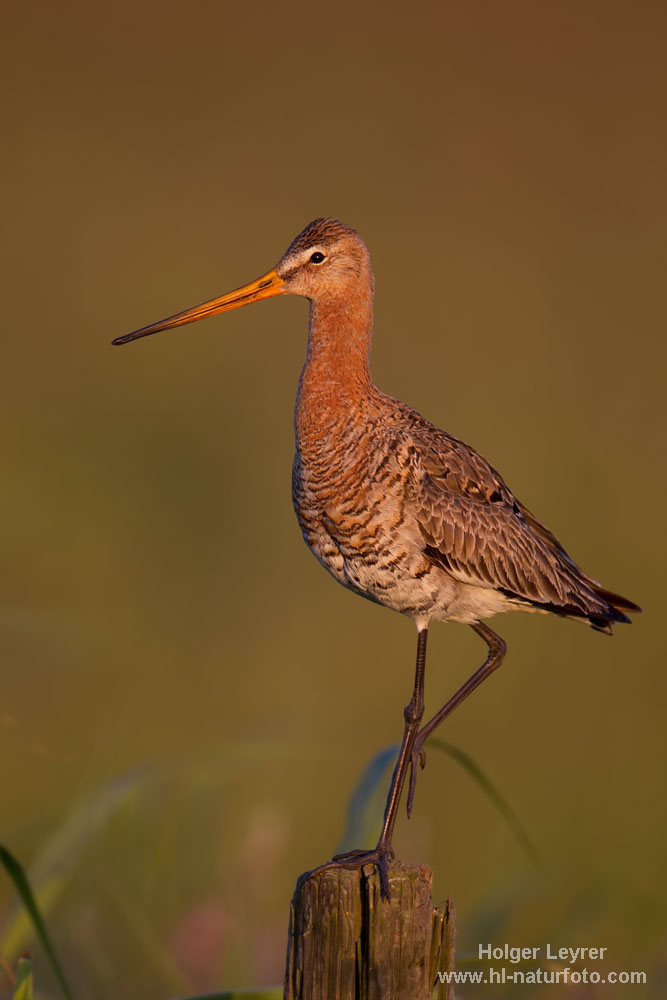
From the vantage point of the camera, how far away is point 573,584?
5109mm

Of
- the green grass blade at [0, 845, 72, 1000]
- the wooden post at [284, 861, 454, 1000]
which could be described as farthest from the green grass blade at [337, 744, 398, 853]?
the green grass blade at [0, 845, 72, 1000]

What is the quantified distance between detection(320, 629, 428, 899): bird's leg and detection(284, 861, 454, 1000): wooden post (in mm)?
61

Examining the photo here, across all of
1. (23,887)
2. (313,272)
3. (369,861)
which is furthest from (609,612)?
(23,887)

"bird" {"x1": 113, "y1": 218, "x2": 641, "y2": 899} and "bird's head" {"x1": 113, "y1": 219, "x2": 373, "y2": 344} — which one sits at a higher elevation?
"bird's head" {"x1": 113, "y1": 219, "x2": 373, "y2": 344}

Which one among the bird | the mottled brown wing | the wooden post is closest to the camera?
the wooden post

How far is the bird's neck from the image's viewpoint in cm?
480

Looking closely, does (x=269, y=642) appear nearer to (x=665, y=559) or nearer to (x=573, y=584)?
(x=665, y=559)

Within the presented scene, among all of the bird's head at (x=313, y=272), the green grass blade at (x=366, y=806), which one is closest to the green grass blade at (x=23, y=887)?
the green grass blade at (x=366, y=806)

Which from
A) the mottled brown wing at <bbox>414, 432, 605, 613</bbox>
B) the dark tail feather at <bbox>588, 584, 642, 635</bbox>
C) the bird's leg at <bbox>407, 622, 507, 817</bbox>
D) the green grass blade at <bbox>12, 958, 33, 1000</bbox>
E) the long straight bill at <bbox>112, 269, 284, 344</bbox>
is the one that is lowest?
the green grass blade at <bbox>12, 958, 33, 1000</bbox>

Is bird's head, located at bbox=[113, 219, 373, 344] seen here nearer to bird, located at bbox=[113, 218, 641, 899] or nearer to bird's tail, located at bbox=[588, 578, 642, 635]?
bird, located at bbox=[113, 218, 641, 899]

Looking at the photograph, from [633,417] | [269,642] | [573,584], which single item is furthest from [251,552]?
[573,584]

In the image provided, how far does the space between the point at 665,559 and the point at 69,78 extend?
7.97 metres

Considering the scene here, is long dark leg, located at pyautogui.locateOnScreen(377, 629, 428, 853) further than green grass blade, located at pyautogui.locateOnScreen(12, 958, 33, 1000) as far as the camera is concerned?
Yes

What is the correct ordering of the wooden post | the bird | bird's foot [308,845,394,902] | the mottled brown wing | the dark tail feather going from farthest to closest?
→ the dark tail feather, the mottled brown wing, the bird, bird's foot [308,845,394,902], the wooden post
